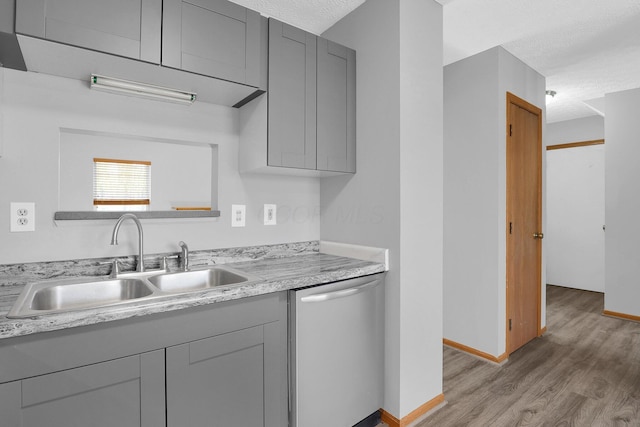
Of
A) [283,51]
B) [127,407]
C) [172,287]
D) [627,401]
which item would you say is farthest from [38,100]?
[627,401]

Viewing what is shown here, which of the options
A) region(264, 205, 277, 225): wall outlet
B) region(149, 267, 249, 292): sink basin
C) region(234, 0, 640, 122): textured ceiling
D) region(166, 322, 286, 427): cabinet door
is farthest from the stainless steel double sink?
region(234, 0, 640, 122): textured ceiling

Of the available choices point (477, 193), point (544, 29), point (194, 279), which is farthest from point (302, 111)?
point (544, 29)

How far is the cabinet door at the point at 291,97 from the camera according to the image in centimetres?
182

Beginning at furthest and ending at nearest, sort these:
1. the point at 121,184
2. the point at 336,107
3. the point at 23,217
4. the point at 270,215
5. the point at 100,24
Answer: the point at 270,215, the point at 336,107, the point at 121,184, the point at 23,217, the point at 100,24

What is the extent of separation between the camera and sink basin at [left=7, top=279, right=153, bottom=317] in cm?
135

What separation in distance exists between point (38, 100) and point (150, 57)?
560 millimetres

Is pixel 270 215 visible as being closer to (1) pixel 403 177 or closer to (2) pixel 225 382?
(1) pixel 403 177

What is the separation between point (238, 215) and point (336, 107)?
0.88 m

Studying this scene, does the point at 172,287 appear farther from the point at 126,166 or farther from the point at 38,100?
the point at 38,100

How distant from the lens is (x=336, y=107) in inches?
81.0

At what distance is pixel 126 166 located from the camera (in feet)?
6.06

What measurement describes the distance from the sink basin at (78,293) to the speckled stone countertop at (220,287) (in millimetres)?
61

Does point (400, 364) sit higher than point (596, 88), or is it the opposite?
point (596, 88)

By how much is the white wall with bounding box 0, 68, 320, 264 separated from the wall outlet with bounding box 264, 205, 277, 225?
0.05 meters
